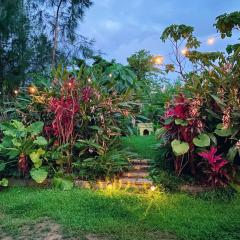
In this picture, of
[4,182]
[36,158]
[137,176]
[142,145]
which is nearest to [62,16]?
[142,145]

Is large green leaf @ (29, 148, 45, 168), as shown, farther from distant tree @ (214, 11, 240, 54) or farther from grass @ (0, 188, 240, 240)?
distant tree @ (214, 11, 240, 54)

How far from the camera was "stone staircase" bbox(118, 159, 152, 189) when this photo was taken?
5.87 meters

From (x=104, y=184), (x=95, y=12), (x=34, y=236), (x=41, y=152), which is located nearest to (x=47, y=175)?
(x=41, y=152)

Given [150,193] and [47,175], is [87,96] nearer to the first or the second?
[47,175]

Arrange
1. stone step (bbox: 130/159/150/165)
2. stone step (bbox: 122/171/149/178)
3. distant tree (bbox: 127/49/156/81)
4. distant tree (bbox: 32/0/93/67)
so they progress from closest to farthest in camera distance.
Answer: stone step (bbox: 122/171/149/178), stone step (bbox: 130/159/150/165), distant tree (bbox: 32/0/93/67), distant tree (bbox: 127/49/156/81)

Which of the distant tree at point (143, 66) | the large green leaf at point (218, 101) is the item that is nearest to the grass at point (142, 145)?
the large green leaf at point (218, 101)

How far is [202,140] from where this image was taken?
551 centimetres

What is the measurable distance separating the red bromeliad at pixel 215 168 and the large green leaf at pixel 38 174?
2236 millimetres

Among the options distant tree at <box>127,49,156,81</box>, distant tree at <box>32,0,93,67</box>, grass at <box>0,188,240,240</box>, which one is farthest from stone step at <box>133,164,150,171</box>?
distant tree at <box>32,0,93,67</box>

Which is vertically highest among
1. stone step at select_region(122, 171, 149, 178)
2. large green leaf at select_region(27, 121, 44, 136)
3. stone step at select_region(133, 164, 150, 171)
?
large green leaf at select_region(27, 121, 44, 136)

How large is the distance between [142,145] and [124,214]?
3.41m

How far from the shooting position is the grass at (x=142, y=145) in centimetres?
714

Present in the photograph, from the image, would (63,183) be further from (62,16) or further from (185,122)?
(62,16)

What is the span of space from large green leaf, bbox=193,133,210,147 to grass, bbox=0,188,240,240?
0.71 m
